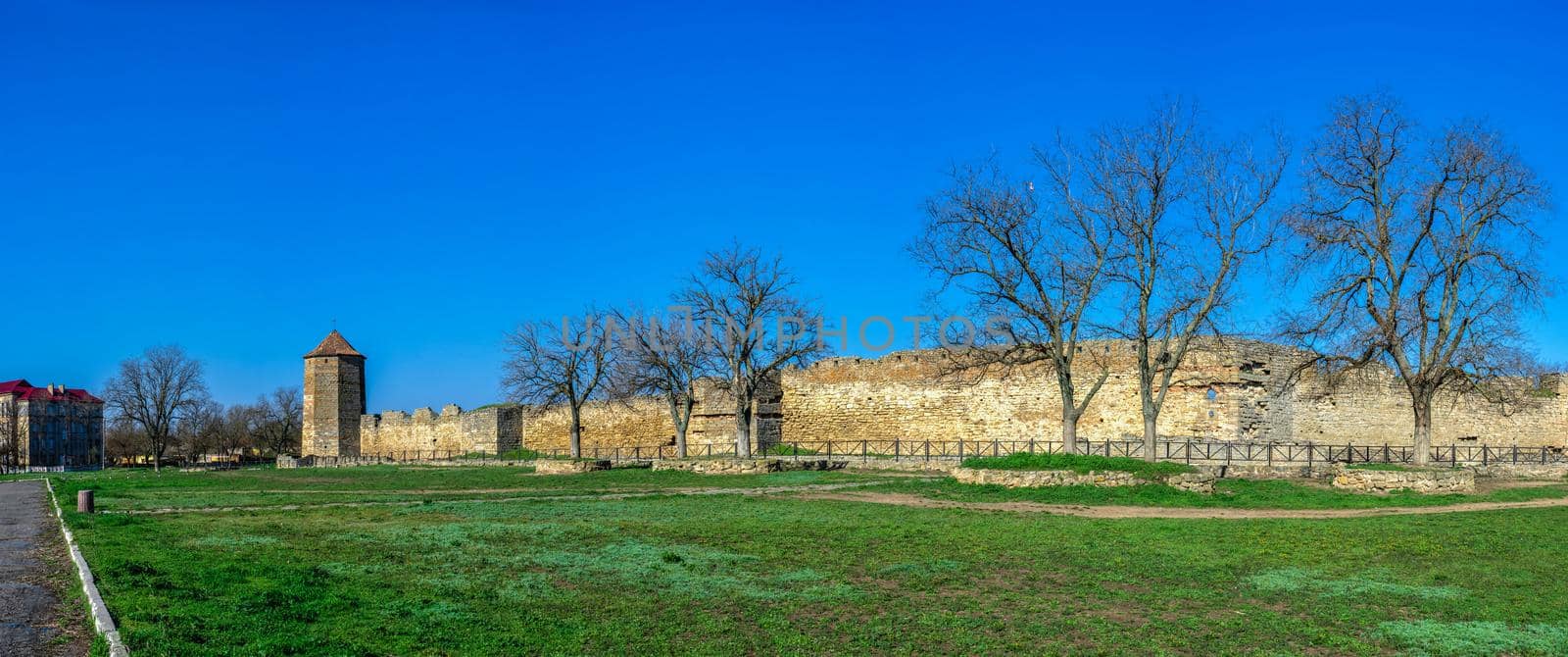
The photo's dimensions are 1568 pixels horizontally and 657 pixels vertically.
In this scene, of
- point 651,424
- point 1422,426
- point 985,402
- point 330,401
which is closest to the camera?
point 1422,426

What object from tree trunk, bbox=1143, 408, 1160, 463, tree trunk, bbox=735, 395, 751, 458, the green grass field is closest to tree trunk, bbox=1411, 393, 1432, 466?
tree trunk, bbox=1143, 408, 1160, 463

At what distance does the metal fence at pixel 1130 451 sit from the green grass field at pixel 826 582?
1243 cm

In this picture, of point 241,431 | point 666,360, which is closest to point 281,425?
point 241,431

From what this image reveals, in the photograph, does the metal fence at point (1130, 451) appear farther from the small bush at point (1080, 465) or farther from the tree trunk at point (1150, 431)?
the small bush at point (1080, 465)

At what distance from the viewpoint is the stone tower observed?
59125mm

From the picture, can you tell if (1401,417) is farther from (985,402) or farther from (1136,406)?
(985,402)

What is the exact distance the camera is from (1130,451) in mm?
30781

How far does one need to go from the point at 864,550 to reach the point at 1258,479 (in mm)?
13680

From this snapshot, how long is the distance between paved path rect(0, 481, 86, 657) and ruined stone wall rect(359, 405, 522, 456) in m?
33.3

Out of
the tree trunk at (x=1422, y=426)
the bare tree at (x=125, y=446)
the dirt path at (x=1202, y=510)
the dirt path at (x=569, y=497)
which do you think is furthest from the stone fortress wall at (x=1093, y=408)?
the bare tree at (x=125, y=446)

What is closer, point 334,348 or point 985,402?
point 985,402

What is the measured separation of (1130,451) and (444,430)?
3626 cm

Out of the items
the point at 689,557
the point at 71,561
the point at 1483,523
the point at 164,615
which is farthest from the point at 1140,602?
the point at 71,561

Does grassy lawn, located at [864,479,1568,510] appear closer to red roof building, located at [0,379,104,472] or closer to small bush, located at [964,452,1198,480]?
small bush, located at [964,452,1198,480]
